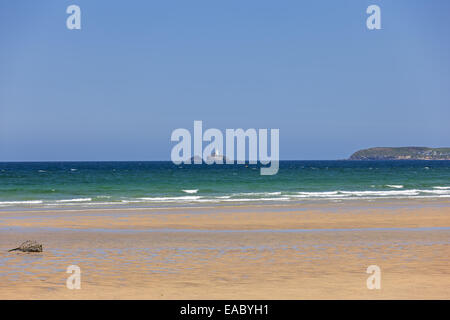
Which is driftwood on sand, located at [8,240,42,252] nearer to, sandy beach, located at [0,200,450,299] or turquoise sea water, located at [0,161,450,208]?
sandy beach, located at [0,200,450,299]

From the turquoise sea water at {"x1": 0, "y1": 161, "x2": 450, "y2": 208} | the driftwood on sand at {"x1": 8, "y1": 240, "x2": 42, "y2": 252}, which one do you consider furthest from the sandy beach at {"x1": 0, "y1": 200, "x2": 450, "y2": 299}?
the turquoise sea water at {"x1": 0, "y1": 161, "x2": 450, "y2": 208}

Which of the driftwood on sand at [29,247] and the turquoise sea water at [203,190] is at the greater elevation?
the driftwood on sand at [29,247]

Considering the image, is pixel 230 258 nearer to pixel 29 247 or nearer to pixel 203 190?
pixel 29 247

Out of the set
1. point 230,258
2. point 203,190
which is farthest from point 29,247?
point 203,190

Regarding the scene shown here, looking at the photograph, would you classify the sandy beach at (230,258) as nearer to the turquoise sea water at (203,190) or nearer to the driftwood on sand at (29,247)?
the driftwood on sand at (29,247)

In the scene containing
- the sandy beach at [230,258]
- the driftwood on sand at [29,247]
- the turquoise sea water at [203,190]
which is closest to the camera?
the sandy beach at [230,258]

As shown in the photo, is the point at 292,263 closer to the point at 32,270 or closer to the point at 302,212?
the point at 32,270

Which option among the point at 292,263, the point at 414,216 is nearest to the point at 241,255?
the point at 292,263

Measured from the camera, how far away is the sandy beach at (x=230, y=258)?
9.71 m

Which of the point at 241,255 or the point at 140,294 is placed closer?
the point at 140,294

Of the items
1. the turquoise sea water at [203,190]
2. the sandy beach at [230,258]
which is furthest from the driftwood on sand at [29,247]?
the turquoise sea water at [203,190]

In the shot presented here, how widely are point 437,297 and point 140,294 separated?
14.9ft

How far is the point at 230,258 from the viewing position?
13023 mm
